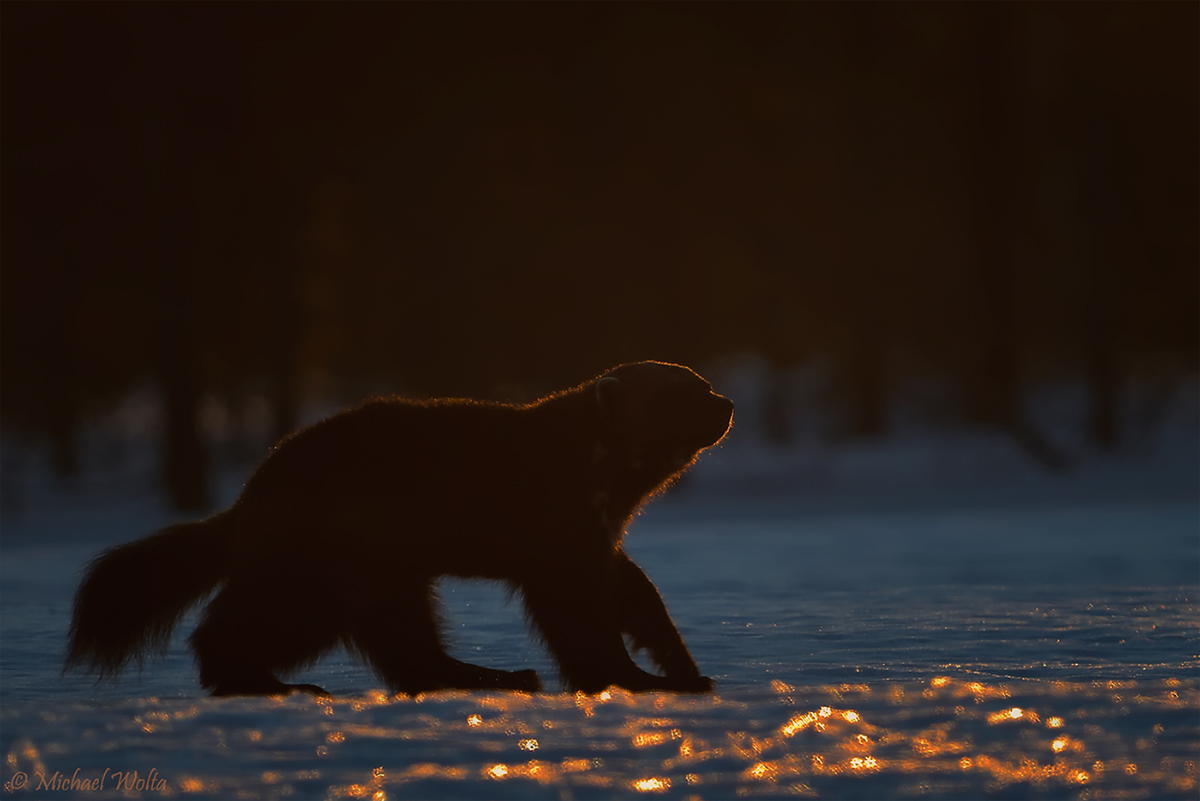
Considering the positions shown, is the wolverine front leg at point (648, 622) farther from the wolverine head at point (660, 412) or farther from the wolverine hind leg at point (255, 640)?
the wolverine hind leg at point (255, 640)

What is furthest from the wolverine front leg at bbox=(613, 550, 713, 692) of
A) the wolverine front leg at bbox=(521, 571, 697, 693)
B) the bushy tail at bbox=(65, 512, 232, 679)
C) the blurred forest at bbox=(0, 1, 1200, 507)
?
the blurred forest at bbox=(0, 1, 1200, 507)

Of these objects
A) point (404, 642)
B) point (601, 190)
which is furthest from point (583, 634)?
point (601, 190)

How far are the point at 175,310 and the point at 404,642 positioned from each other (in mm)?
10750

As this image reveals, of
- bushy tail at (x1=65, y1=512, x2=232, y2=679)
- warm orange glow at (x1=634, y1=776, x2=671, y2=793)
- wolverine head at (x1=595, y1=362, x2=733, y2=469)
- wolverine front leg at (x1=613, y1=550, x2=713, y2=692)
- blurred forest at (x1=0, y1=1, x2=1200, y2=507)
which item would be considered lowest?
wolverine front leg at (x1=613, y1=550, x2=713, y2=692)

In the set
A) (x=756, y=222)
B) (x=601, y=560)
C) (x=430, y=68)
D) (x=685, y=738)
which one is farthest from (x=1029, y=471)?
(x=685, y=738)

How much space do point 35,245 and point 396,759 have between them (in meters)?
18.7

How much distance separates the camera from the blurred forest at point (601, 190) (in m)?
17.5

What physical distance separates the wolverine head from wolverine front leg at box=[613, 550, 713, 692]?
501 millimetres

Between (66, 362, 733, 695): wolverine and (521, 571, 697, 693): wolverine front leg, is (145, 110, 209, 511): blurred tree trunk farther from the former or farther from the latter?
(521, 571, 697, 693): wolverine front leg

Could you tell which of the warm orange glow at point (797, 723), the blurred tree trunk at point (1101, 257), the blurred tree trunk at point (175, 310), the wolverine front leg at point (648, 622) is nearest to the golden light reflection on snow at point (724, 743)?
the warm orange glow at point (797, 723)

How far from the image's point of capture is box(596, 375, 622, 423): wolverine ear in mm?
5129

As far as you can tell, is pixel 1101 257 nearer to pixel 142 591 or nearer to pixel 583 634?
pixel 583 634

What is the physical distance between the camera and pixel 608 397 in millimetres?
5152

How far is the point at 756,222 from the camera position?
20.5 metres
